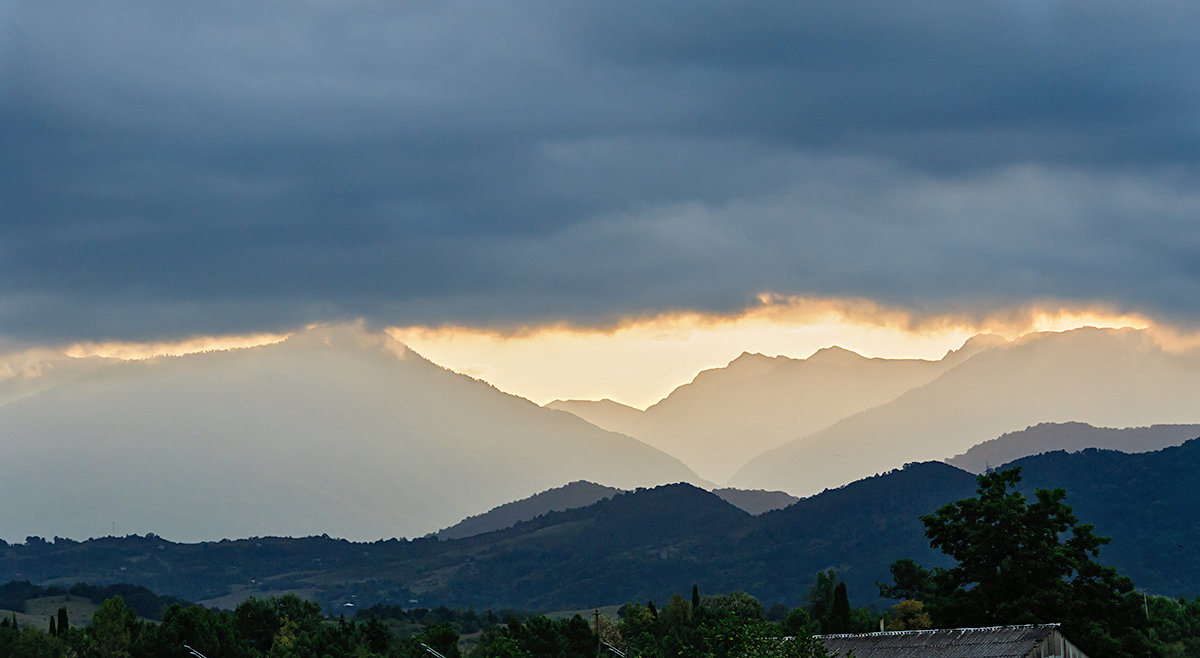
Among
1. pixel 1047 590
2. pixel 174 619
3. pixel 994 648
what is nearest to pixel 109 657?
pixel 174 619

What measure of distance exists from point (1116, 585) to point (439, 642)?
6866 centimetres

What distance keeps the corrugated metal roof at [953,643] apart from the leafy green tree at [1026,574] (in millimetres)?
28436

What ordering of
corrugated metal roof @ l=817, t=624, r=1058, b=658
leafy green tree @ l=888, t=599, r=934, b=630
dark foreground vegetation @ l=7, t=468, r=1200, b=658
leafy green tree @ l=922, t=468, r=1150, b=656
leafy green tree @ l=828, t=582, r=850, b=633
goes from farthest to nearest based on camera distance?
1. leafy green tree @ l=828, t=582, r=850, b=633
2. leafy green tree @ l=888, t=599, r=934, b=630
3. leafy green tree @ l=922, t=468, r=1150, b=656
4. dark foreground vegetation @ l=7, t=468, r=1200, b=658
5. corrugated metal roof @ l=817, t=624, r=1058, b=658

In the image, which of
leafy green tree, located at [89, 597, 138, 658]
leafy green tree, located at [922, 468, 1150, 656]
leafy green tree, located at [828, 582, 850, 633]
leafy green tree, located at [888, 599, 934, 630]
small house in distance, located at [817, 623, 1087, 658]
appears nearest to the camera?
small house in distance, located at [817, 623, 1087, 658]

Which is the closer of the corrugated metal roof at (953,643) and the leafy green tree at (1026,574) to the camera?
the corrugated metal roof at (953,643)

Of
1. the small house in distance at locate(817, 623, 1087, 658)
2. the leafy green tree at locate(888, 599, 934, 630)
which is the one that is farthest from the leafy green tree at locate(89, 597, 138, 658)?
the small house in distance at locate(817, 623, 1087, 658)

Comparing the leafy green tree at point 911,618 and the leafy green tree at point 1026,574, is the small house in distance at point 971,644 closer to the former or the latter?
the leafy green tree at point 1026,574

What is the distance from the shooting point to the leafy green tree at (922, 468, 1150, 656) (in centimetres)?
11206

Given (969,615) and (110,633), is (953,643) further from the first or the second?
(110,633)

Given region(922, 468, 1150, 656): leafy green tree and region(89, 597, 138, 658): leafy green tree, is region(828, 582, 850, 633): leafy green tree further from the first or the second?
region(89, 597, 138, 658): leafy green tree

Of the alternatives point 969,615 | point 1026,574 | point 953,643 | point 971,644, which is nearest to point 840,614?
point 969,615

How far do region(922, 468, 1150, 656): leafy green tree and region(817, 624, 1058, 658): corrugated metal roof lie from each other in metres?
28.4

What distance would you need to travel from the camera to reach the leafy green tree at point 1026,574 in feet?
368

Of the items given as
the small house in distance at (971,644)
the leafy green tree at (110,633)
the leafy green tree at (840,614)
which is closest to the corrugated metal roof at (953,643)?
the small house in distance at (971,644)
